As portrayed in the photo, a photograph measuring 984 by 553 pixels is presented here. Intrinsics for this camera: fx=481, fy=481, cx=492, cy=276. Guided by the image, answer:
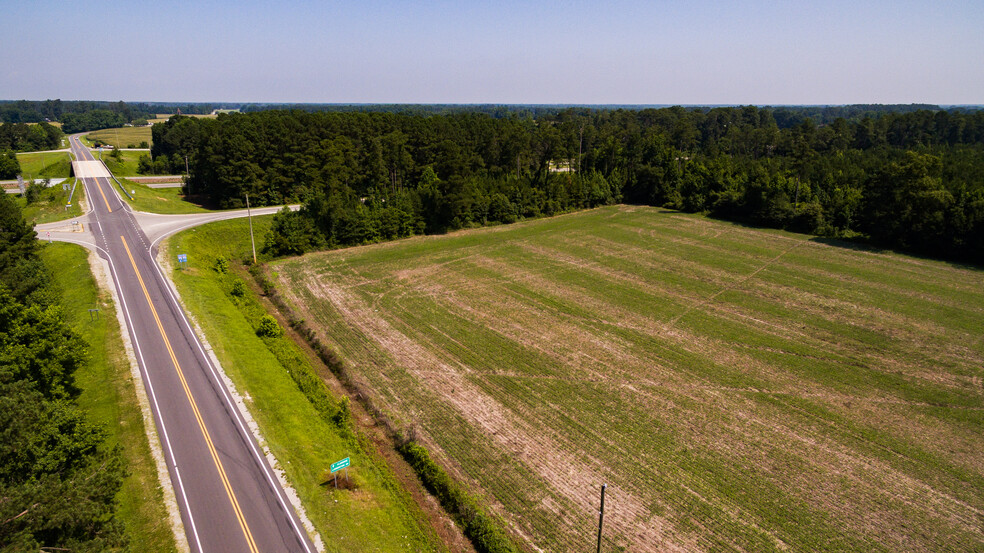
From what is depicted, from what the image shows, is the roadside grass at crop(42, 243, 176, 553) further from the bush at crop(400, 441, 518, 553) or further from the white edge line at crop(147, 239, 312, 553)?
the bush at crop(400, 441, 518, 553)

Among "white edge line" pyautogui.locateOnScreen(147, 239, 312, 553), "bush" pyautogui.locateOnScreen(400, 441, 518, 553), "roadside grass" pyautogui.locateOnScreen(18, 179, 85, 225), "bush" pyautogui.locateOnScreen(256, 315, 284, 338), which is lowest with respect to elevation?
"bush" pyautogui.locateOnScreen(400, 441, 518, 553)

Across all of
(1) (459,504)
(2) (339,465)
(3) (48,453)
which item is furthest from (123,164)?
(1) (459,504)

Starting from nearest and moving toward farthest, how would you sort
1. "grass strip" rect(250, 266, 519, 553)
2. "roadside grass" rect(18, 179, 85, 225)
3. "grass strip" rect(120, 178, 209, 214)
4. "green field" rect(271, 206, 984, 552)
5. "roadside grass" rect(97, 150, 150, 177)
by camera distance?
"grass strip" rect(250, 266, 519, 553) < "green field" rect(271, 206, 984, 552) < "roadside grass" rect(18, 179, 85, 225) < "grass strip" rect(120, 178, 209, 214) < "roadside grass" rect(97, 150, 150, 177)

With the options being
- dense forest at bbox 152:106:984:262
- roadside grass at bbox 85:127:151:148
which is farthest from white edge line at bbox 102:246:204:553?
roadside grass at bbox 85:127:151:148

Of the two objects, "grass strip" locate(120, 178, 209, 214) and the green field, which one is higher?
"grass strip" locate(120, 178, 209, 214)

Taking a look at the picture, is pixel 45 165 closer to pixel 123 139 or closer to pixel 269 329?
pixel 123 139

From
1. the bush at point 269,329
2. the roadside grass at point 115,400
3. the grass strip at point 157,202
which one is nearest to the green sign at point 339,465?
the roadside grass at point 115,400
